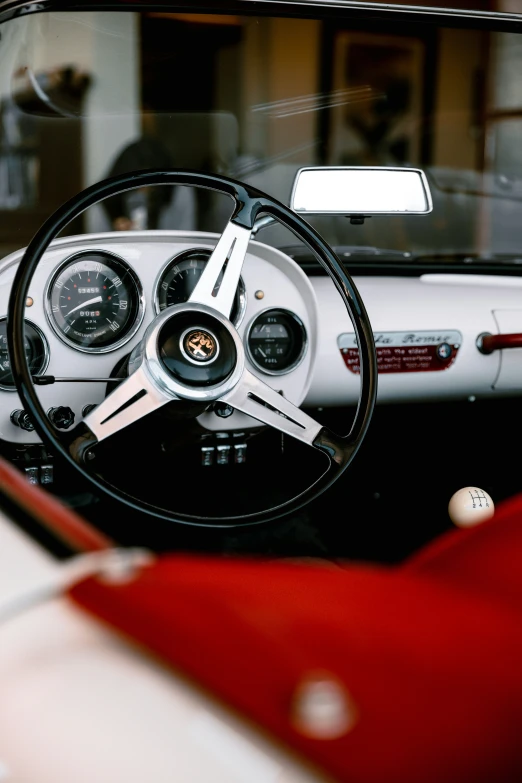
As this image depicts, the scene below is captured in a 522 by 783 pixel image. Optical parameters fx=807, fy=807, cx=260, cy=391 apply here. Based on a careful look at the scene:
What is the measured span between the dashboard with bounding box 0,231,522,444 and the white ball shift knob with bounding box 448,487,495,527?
35 cm

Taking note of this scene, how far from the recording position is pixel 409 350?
2.15 meters

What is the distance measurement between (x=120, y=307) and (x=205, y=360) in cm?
36

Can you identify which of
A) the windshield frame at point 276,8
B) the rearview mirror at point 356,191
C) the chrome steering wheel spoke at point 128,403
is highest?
the windshield frame at point 276,8

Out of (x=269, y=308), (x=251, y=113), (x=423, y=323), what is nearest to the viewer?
(x=269, y=308)

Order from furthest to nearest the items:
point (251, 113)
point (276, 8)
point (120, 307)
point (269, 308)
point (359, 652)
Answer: point (251, 113) → point (269, 308) → point (120, 307) → point (276, 8) → point (359, 652)

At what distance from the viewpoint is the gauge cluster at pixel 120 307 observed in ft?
5.66

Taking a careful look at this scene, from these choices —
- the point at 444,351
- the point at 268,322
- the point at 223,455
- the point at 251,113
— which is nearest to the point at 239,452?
the point at 223,455

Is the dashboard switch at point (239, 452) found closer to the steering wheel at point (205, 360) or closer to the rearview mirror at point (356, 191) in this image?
the steering wheel at point (205, 360)

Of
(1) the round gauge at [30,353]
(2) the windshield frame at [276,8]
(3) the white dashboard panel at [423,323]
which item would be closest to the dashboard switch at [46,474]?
(1) the round gauge at [30,353]

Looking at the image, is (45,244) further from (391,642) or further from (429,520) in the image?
(429,520)

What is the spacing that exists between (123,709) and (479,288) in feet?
6.30

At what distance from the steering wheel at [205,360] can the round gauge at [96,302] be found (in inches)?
6.5

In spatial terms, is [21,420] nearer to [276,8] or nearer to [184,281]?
[184,281]

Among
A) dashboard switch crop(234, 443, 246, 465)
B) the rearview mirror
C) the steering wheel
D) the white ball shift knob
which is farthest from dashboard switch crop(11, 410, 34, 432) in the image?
the white ball shift knob
